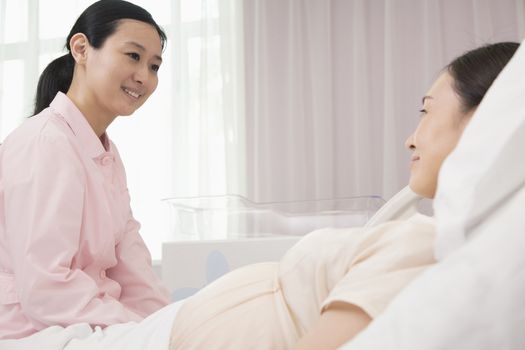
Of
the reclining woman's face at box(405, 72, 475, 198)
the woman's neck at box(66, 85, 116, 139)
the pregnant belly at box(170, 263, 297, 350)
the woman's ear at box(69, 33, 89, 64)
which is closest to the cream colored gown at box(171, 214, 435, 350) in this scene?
the pregnant belly at box(170, 263, 297, 350)

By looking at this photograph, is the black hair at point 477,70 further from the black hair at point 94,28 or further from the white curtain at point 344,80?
the white curtain at point 344,80

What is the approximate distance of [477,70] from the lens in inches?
35.2

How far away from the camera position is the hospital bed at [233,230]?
184 centimetres

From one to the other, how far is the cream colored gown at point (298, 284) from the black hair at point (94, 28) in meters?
0.91

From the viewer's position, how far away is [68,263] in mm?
1190

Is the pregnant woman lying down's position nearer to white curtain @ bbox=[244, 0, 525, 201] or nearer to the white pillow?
the white pillow

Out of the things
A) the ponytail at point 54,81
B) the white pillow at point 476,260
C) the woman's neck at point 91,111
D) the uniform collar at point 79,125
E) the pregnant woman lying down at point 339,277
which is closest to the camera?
the white pillow at point 476,260

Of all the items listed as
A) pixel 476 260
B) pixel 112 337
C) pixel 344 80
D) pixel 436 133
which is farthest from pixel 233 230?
pixel 476 260

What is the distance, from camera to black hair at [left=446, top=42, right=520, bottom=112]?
0.86m

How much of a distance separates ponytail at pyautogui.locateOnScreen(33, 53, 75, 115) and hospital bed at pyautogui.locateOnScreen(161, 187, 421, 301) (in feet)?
1.76

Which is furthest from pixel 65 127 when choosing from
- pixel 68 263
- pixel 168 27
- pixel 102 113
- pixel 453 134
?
pixel 168 27

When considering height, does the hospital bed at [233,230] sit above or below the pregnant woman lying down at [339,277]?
below

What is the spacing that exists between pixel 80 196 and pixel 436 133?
2.31 feet

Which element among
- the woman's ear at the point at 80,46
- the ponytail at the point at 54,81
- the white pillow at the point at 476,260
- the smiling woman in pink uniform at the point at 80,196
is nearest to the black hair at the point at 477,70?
the white pillow at the point at 476,260
